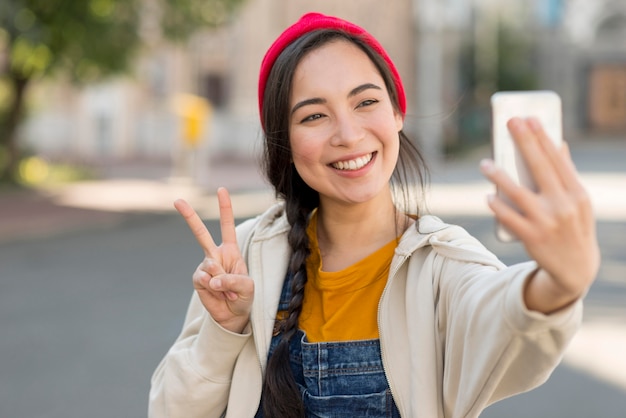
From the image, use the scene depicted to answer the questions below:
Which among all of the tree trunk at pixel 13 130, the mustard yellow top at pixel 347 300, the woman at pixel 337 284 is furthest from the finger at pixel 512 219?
the tree trunk at pixel 13 130

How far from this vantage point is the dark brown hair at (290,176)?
6.46 ft

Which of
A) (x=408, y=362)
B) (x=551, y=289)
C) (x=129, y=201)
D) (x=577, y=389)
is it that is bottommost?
(x=129, y=201)

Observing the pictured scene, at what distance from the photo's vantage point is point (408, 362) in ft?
6.11

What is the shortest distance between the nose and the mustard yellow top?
10.2 inches

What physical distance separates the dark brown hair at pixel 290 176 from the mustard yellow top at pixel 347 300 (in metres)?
0.03

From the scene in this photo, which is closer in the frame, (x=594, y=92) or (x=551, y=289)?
(x=551, y=289)

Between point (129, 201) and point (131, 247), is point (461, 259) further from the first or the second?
point (129, 201)

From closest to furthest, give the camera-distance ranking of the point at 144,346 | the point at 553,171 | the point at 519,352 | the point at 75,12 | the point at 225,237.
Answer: the point at 553,171 → the point at 519,352 → the point at 225,237 → the point at 144,346 → the point at 75,12

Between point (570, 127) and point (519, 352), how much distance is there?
46.0m

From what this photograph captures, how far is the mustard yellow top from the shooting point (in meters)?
1.99

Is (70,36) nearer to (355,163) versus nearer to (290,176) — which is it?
(290,176)

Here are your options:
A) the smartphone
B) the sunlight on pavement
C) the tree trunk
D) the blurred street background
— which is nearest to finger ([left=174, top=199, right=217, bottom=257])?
the blurred street background

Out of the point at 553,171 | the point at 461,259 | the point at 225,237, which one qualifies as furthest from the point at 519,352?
the point at 225,237

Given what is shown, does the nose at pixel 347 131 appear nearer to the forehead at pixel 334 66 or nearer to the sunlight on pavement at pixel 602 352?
the forehead at pixel 334 66
